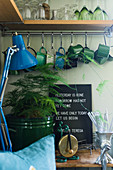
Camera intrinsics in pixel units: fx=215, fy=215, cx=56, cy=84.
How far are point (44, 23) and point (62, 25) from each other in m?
0.14

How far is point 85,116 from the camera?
66.0 inches

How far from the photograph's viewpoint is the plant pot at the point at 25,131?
1256 millimetres

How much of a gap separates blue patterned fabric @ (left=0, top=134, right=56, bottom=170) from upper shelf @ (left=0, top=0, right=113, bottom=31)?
0.82 m

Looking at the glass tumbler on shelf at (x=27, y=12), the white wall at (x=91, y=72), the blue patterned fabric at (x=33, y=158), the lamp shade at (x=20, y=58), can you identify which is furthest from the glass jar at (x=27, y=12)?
the blue patterned fabric at (x=33, y=158)

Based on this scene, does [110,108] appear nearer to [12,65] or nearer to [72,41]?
[72,41]

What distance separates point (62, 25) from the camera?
158 cm

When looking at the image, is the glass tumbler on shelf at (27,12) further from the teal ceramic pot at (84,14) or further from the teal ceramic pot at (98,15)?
the teal ceramic pot at (98,15)

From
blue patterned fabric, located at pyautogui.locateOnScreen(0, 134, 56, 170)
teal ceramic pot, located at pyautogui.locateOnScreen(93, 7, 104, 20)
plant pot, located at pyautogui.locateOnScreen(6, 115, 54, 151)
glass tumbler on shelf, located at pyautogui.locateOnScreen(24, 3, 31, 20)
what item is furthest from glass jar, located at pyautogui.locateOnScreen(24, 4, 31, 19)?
blue patterned fabric, located at pyautogui.locateOnScreen(0, 134, 56, 170)

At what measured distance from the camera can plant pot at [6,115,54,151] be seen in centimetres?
126

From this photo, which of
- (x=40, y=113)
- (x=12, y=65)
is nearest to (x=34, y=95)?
(x=40, y=113)

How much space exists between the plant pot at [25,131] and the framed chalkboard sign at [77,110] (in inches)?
15.5

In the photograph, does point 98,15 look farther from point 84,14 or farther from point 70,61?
point 70,61

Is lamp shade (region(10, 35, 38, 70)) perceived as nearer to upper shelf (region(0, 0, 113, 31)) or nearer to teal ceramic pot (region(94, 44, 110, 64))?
upper shelf (region(0, 0, 113, 31))

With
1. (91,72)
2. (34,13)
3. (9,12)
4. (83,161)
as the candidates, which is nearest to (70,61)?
(91,72)
